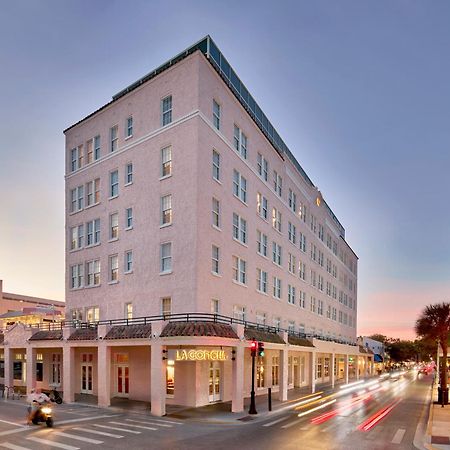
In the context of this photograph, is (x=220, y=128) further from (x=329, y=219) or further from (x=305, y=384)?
(x=329, y=219)

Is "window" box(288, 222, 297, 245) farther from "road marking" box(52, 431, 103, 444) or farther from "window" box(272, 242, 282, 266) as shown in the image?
"road marking" box(52, 431, 103, 444)

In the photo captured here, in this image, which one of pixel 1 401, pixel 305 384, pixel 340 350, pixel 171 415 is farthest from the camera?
pixel 340 350

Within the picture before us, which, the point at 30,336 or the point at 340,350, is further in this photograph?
the point at 340,350

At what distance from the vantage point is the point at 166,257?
31.2 metres

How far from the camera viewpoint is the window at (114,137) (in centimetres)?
3662

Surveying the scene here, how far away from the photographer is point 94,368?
3516 centimetres

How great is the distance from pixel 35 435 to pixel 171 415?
25.3ft

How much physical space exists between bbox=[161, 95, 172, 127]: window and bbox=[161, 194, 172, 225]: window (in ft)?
17.9

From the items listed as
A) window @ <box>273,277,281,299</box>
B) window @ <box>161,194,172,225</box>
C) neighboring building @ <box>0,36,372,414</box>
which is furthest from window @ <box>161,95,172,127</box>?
window @ <box>273,277,281,299</box>

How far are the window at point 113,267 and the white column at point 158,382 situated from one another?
428 inches

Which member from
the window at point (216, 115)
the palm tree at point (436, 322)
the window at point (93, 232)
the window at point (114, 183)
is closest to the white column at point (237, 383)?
the window at point (216, 115)

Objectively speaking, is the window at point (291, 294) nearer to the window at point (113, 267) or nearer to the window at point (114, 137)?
the window at point (113, 267)

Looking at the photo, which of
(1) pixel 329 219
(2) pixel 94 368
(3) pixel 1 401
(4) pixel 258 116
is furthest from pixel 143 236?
(1) pixel 329 219

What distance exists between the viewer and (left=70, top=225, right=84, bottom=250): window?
3904cm
